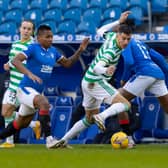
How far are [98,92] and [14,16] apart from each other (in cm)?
797

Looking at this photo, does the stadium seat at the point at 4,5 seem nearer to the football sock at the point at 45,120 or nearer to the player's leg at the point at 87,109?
the player's leg at the point at 87,109

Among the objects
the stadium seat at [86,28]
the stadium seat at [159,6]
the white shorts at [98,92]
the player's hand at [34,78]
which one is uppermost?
the stadium seat at [159,6]

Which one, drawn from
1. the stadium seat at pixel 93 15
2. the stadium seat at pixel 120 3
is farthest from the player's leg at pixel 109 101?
the stadium seat at pixel 120 3

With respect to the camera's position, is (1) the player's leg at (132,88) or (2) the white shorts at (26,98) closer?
(2) the white shorts at (26,98)

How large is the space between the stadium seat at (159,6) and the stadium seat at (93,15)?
1.31m

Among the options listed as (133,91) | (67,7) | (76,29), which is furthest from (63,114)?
(133,91)

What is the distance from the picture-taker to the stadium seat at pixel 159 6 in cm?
1766

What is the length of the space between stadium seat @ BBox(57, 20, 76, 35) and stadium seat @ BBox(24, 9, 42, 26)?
3.00 ft

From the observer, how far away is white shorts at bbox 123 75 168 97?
12078 millimetres

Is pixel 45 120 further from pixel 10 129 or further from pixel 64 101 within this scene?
pixel 64 101

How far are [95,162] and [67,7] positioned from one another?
11.4m

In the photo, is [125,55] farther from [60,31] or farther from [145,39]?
[60,31]

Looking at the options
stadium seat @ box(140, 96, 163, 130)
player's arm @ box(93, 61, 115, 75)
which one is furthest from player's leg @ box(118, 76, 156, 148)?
stadium seat @ box(140, 96, 163, 130)

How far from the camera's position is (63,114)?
1689 centimetres
